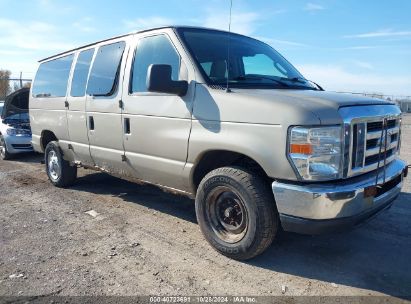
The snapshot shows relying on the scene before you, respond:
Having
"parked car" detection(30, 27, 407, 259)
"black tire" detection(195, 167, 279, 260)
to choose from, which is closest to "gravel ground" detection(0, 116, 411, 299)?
Result: "black tire" detection(195, 167, 279, 260)

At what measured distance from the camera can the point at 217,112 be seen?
12.2 ft

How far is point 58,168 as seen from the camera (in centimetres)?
668

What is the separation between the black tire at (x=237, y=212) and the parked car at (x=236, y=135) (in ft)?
0.03

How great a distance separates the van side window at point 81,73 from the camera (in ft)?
18.8

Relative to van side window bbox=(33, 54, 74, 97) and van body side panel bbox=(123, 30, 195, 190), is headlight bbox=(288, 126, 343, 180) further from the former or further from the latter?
van side window bbox=(33, 54, 74, 97)

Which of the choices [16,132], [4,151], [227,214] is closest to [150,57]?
[227,214]

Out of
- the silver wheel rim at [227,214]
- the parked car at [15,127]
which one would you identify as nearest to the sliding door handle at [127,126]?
the silver wheel rim at [227,214]

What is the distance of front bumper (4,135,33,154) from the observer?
9.85 m

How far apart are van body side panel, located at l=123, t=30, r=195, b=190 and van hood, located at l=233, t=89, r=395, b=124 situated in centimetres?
69

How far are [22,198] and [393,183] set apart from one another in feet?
17.2

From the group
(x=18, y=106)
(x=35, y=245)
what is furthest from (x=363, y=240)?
(x=18, y=106)

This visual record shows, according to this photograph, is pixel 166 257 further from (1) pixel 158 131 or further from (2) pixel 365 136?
(2) pixel 365 136

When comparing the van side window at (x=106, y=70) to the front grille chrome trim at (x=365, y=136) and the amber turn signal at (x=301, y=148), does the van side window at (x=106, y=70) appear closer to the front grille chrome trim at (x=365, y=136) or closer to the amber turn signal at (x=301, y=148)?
the amber turn signal at (x=301, y=148)

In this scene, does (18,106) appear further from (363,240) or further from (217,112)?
(363,240)
